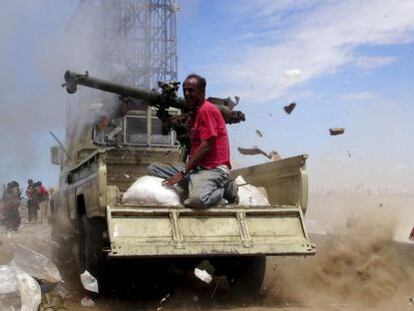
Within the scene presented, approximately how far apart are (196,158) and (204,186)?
294 mm

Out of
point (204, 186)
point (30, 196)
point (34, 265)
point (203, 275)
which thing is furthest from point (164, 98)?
point (30, 196)

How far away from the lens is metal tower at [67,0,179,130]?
33.4 ft

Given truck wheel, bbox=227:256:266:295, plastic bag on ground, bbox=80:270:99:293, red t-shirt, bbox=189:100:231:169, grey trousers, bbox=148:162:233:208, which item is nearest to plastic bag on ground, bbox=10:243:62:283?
plastic bag on ground, bbox=80:270:99:293

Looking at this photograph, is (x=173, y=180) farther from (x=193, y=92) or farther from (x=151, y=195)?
(x=193, y=92)

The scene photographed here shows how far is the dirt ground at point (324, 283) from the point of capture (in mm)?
5919

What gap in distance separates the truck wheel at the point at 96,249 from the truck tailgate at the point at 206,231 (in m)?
0.70

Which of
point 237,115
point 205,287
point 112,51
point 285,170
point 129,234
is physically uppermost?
point 112,51

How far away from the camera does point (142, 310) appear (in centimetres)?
564

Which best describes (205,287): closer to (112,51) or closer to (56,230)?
(56,230)

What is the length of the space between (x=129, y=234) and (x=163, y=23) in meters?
6.31

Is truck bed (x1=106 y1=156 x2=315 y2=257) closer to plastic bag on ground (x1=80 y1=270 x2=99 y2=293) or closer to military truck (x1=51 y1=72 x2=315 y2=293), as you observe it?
military truck (x1=51 y1=72 x2=315 y2=293)

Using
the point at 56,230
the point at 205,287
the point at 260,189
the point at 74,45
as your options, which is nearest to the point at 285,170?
the point at 260,189

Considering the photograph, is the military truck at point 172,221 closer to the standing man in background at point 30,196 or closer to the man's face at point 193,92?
the man's face at point 193,92

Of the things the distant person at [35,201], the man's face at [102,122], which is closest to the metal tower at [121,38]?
the man's face at [102,122]
